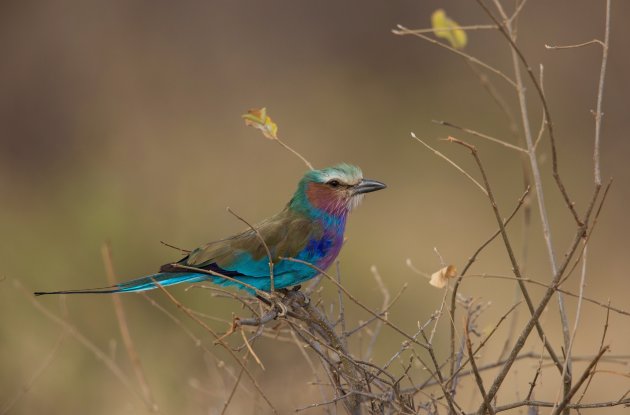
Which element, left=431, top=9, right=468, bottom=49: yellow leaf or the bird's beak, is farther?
the bird's beak

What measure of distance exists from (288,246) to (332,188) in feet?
1.04

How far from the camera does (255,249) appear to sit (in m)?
3.53

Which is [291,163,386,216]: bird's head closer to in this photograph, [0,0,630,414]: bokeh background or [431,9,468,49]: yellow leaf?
[431,9,468,49]: yellow leaf

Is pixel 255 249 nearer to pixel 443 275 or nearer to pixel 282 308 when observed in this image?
pixel 282 308

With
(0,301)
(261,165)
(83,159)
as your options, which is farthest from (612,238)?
(0,301)

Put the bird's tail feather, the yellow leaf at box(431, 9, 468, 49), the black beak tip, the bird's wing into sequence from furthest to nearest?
the black beak tip, the bird's wing, the bird's tail feather, the yellow leaf at box(431, 9, 468, 49)

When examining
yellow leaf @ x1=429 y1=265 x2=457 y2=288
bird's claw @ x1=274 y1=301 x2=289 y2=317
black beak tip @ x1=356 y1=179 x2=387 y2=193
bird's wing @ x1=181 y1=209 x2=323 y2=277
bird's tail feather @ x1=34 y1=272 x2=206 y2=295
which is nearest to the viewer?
yellow leaf @ x1=429 y1=265 x2=457 y2=288

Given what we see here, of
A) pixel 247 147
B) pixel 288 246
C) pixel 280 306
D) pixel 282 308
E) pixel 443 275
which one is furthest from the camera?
pixel 247 147

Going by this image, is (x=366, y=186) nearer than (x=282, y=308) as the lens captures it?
No

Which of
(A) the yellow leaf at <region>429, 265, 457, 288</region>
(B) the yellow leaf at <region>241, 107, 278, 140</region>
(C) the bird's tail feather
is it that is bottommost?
(C) the bird's tail feather

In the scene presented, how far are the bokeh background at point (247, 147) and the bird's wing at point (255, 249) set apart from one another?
2.59 metres

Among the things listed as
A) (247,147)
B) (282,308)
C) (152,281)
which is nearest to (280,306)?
(282,308)

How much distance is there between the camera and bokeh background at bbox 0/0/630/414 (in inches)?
261

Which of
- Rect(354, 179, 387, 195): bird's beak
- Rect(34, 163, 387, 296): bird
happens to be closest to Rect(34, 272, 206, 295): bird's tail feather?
Rect(34, 163, 387, 296): bird
